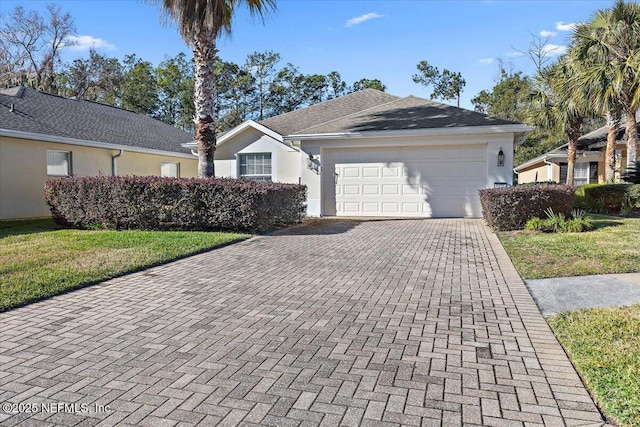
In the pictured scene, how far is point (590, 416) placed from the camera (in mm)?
2656

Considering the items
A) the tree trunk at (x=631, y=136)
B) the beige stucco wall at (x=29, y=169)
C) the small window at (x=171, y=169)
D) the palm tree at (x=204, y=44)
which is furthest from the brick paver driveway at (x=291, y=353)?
the small window at (x=171, y=169)

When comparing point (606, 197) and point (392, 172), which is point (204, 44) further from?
point (606, 197)

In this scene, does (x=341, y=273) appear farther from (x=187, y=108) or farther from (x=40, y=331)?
(x=187, y=108)

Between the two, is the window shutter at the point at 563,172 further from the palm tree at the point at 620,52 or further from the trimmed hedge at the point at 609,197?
the trimmed hedge at the point at 609,197

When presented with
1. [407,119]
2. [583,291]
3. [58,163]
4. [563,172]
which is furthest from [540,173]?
[58,163]

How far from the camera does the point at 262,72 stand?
4066cm

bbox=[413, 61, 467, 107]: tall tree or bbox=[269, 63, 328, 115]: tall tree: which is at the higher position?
bbox=[413, 61, 467, 107]: tall tree

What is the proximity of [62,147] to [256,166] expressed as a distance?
6.65 meters

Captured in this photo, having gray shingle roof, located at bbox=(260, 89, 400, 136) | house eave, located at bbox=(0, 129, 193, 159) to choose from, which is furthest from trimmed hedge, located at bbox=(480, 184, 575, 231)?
house eave, located at bbox=(0, 129, 193, 159)

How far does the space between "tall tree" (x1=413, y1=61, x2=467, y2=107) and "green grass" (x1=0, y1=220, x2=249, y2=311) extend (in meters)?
41.5

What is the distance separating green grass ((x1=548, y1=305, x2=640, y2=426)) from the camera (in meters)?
2.77

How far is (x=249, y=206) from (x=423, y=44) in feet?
52.8

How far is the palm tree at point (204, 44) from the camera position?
11359 millimetres

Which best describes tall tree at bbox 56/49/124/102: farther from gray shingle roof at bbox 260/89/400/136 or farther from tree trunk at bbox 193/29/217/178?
tree trunk at bbox 193/29/217/178
